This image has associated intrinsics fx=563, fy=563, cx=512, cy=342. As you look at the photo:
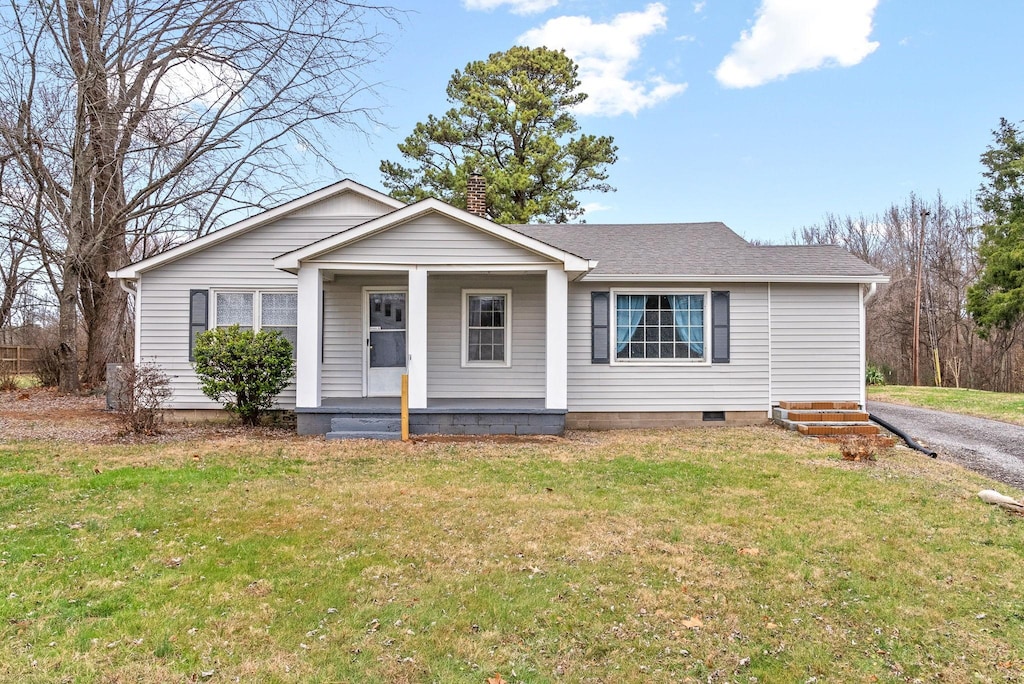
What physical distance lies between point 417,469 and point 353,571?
9.51 ft

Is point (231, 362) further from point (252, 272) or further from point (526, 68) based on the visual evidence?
point (526, 68)

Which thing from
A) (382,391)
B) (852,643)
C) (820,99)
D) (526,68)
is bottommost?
(852,643)

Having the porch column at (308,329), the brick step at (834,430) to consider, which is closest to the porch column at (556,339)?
the porch column at (308,329)

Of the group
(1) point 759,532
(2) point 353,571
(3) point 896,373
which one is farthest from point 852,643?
(3) point 896,373

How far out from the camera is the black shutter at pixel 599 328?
32.5 ft

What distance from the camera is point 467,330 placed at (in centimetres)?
1028

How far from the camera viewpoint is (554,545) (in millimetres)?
4223

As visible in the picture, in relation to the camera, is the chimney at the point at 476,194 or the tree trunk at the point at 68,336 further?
the tree trunk at the point at 68,336

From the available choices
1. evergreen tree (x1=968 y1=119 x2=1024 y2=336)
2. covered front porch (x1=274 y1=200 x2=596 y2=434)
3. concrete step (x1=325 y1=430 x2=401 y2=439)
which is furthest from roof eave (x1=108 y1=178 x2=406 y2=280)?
evergreen tree (x1=968 y1=119 x2=1024 y2=336)

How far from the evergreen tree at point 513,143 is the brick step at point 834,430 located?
48.1ft

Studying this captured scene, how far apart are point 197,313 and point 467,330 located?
15.7 feet

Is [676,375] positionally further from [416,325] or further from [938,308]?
[938,308]

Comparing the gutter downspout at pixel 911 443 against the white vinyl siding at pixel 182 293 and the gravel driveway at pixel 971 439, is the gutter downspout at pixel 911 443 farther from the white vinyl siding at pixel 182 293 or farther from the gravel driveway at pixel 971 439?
the white vinyl siding at pixel 182 293

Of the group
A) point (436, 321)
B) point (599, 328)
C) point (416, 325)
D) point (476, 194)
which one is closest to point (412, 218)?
point (416, 325)
